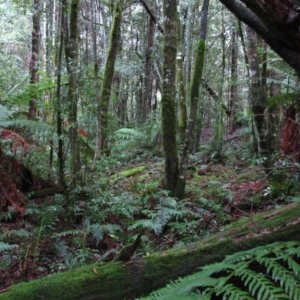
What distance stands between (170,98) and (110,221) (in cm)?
216

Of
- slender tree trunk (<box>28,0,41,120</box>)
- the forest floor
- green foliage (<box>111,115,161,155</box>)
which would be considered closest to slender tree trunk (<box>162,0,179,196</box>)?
the forest floor

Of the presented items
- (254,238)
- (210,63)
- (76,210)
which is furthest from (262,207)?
(210,63)

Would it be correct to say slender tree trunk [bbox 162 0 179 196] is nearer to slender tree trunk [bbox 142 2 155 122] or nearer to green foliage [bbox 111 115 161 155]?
green foliage [bbox 111 115 161 155]

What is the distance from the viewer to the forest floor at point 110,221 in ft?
15.1

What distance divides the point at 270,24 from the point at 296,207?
1321mm

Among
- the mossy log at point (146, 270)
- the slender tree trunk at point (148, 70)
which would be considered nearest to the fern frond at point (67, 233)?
the mossy log at point (146, 270)

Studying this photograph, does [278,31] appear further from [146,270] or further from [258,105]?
[258,105]

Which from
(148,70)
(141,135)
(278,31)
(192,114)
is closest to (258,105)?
(192,114)

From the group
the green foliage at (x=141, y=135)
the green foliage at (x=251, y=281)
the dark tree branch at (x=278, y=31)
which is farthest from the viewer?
the green foliage at (x=141, y=135)

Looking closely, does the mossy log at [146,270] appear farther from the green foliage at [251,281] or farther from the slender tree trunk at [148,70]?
the slender tree trunk at [148,70]

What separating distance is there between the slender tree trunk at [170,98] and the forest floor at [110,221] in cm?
34

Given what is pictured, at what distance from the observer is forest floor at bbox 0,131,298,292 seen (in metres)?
4.59

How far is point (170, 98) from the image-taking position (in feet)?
22.1

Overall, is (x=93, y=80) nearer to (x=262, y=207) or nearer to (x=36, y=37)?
(x=262, y=207)
